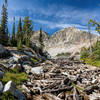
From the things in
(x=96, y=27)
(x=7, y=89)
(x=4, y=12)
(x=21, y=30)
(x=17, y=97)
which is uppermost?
(x=4, y=12)

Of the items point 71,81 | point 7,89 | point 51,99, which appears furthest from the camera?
point 71,81

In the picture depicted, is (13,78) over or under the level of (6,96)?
under

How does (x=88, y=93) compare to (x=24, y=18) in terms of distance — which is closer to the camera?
(x=88, y=93)

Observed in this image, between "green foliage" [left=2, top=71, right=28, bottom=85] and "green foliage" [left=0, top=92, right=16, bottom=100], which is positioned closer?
"green foliage" [left=0, top=92, right=16, bottom=100]

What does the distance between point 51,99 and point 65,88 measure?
2.10 m

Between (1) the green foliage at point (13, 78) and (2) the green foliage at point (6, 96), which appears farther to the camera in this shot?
Answer: (1) the green foliage at point (13, 78)

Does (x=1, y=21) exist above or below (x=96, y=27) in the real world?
above

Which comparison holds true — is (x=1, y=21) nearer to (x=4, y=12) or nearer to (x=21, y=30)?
(x=4, y=12)

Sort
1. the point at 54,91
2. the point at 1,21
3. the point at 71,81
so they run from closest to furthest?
the point at 54,91 < the point at 71,81 < the point at 1,21

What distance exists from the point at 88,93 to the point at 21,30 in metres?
57.8

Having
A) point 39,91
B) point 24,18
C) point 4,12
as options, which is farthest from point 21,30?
point 39,91

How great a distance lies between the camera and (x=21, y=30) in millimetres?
58656

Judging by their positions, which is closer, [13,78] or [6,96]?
[6,96]

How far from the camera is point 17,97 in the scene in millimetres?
5602
